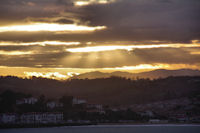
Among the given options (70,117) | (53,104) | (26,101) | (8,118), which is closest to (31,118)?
(8,118)

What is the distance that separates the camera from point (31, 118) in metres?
154

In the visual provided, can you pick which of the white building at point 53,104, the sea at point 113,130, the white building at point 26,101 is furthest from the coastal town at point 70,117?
the sea at point 113,130

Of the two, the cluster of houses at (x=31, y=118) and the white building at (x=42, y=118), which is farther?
the white building at (x=42, y=118)

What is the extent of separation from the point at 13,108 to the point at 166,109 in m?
60.8

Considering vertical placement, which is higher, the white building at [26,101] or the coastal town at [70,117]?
the white building at [26,101]

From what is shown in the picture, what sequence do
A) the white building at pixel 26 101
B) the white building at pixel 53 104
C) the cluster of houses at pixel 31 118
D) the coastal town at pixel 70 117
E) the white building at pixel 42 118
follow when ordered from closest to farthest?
the coastal town at pixel 70 117 < the cluster of houses at pixel 31 118 < the white building at pixel 42 118 < the white building at pixel 53 104 < the white building at pixel 26 101

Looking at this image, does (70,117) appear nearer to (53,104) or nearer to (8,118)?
(8,118)

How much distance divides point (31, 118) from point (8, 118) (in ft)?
23.0

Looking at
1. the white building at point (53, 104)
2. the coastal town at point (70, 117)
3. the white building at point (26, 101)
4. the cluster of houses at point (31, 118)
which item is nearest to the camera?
the coastal town at point (70, 117)

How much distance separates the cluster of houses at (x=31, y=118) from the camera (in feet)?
498

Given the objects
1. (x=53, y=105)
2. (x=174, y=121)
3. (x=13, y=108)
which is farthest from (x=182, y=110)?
(x=13, y=108)

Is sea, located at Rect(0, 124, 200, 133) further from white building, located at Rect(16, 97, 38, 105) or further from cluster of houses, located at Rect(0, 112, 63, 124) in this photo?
white building, located at Rect(16, 97, 38, 105)

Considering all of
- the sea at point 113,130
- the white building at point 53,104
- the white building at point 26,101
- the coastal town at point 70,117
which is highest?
the white building at point 26,101

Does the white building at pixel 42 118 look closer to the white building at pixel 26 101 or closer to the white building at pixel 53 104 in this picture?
the white building at pixel 53 104
